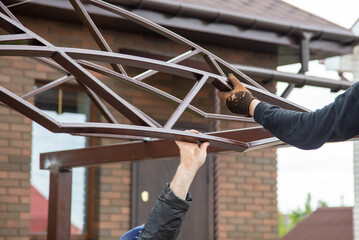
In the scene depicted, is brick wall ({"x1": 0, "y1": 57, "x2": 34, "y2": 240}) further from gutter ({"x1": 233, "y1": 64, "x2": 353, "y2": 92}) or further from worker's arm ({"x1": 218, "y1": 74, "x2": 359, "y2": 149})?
worker's arm ({"x1": 218, "y1": 74, "x2": 359, "y2": 149})

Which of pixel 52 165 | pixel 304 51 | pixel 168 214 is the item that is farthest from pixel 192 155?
pixel 304 51

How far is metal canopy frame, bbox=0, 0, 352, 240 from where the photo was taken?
3.22 meters

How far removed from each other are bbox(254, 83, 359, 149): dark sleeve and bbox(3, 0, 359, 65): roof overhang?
15.2 ft

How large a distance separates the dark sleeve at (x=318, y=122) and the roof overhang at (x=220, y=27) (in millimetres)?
4642

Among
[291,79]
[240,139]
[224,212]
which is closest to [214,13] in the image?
[291,79]

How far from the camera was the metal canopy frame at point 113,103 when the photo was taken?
3223 mm

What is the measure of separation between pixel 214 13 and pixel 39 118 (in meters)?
4.84

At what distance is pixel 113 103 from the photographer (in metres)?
3.43

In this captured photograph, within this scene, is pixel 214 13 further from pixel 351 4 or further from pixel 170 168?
pixel 351 4

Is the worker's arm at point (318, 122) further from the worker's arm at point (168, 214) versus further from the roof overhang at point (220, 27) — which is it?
the roof overhang at point (220, 27)

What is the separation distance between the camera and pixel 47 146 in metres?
8.08

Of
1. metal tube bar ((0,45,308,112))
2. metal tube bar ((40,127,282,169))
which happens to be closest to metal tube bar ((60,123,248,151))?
metal tube bar ((0,45,308,112))

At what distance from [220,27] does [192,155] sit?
5120 millimetres

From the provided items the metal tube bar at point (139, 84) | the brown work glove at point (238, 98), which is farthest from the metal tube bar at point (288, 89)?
the brown work glove at point (238, 98)
